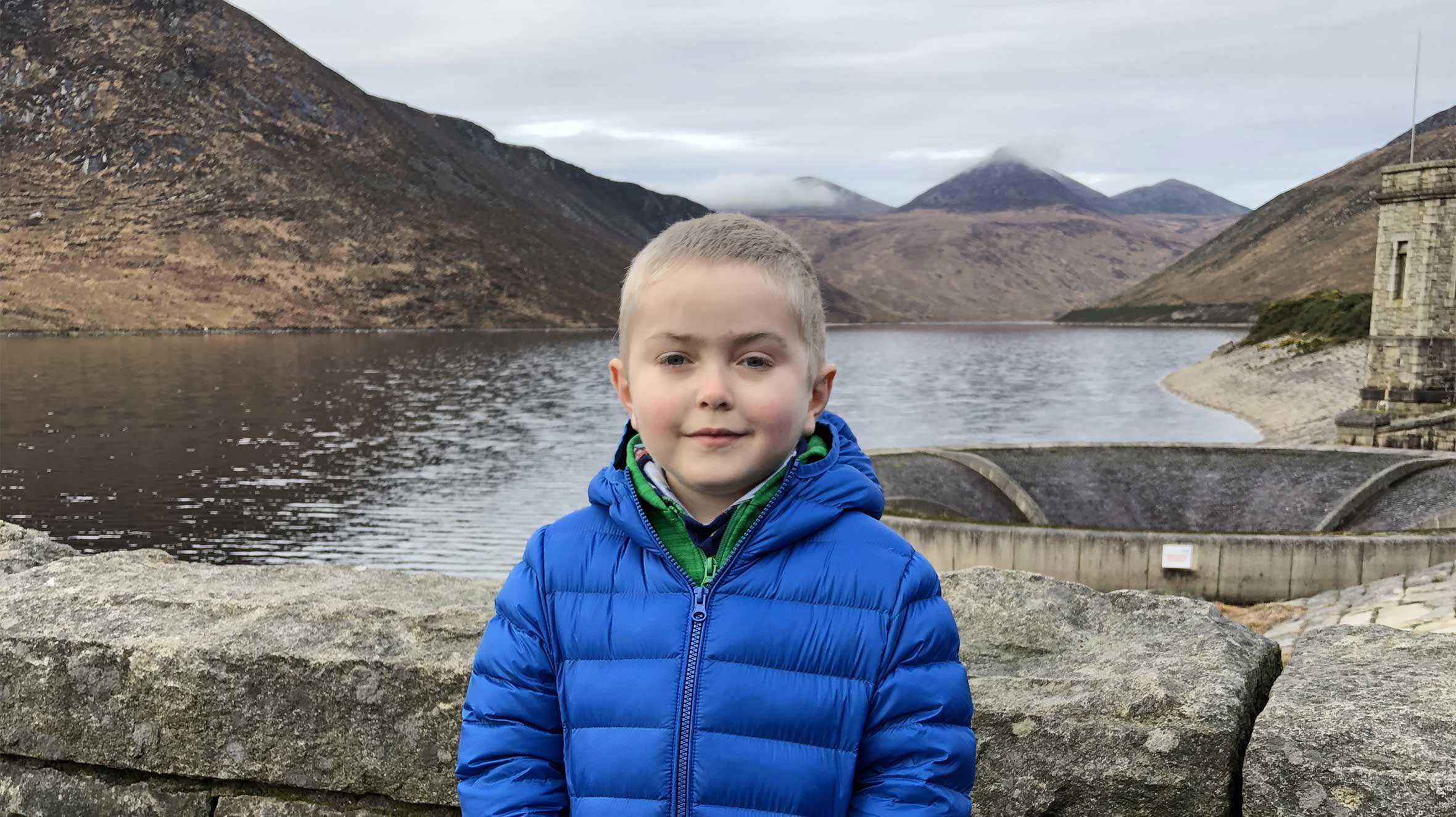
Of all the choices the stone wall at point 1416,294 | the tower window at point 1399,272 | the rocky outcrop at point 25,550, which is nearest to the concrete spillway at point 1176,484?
the stone wall at point 1416,294

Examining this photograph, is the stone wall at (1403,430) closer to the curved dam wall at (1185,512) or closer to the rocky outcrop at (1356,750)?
the curved dam wall at (1185,512)

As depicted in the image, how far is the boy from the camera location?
2055mm

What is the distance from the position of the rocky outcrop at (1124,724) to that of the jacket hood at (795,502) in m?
0.67

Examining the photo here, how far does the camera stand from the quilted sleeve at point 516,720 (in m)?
2.16

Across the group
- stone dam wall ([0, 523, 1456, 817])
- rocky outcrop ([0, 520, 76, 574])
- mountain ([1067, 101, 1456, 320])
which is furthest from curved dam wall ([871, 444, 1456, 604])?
mountain ([1067, 101, 1456, 320])

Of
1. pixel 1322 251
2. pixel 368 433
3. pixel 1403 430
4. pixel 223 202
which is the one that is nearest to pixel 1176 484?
pixel 1403 430

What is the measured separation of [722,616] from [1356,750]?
121cm

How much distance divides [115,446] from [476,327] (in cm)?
11622

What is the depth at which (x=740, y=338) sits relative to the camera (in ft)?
7.16

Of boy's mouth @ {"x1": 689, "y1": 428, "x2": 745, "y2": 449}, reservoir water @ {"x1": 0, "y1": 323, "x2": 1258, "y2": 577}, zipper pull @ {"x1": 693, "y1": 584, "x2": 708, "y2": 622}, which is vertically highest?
boy's mouth @ {"x1": 689, "y1": 428, "x2": 745, "y2": 449}

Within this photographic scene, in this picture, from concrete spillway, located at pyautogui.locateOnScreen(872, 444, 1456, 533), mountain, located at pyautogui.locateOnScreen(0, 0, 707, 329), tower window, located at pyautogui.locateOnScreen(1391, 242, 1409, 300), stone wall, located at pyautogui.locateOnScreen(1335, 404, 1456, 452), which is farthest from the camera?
mountain, located at pyautogui.locateOnScreen(0, 0, 707, 329)

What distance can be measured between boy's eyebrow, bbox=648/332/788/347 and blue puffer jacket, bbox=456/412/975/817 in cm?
23

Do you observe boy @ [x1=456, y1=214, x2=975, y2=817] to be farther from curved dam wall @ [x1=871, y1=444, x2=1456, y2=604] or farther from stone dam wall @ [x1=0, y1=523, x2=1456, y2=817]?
curved dam wall @ [x1=871, y1=444, x2=1456, y2=604]

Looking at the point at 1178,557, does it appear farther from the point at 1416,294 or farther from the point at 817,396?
the point at 1416,294
